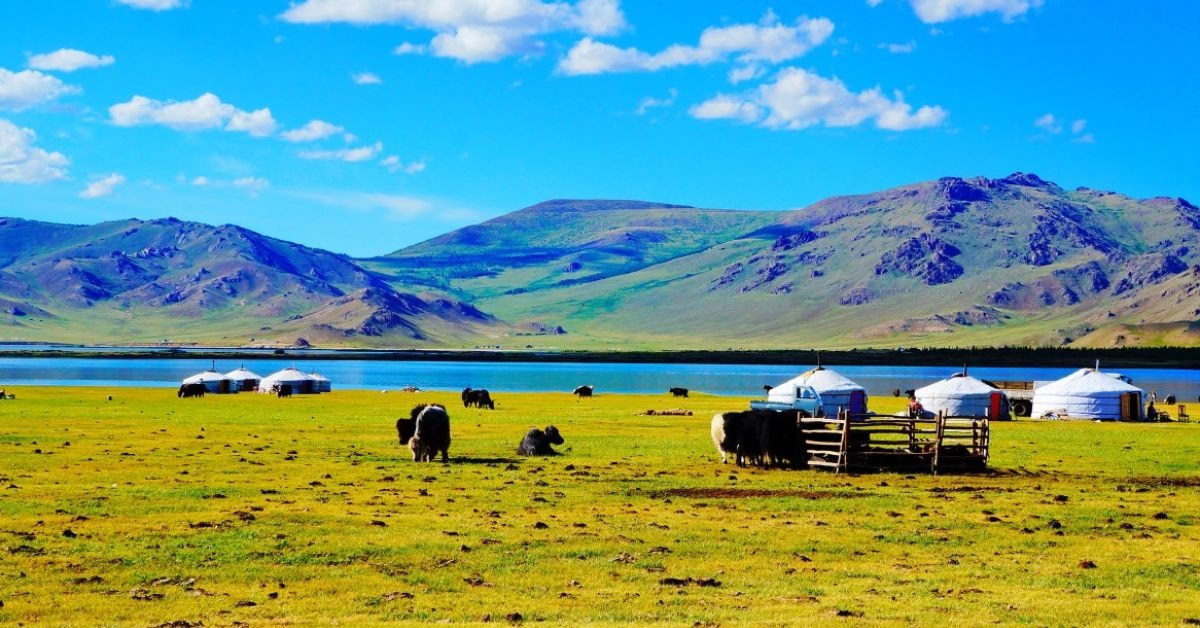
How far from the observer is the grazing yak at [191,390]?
91.1m

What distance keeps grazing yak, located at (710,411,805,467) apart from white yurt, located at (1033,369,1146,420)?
134ft

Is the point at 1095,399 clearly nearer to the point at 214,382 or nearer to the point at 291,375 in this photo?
the point at 291,375

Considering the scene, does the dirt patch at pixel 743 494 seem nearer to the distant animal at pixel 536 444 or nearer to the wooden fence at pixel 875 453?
the wooden fence at pixel 875 453

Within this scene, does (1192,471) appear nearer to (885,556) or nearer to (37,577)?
(885,556)

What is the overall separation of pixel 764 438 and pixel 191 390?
66407mm

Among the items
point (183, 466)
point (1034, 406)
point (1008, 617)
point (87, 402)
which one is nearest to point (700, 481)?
point (183, 466)

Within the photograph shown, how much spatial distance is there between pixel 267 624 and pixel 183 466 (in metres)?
18.7

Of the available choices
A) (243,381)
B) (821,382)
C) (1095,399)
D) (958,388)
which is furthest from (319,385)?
(1095,399)

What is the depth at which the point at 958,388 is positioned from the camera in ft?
229

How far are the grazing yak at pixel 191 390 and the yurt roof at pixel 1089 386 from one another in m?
57.4

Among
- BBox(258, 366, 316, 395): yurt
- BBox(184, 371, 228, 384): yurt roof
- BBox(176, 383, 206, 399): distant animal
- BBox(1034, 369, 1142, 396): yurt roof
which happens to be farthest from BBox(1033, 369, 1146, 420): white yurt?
BBox(184, 371, 228, 384): yurt roof

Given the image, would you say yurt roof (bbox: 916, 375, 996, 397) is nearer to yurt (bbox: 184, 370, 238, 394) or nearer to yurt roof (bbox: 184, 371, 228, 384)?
yurt (bbox: 184, 370, 238, 394)

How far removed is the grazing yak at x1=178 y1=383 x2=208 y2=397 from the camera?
91.1 meters

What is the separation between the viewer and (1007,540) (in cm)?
2102
